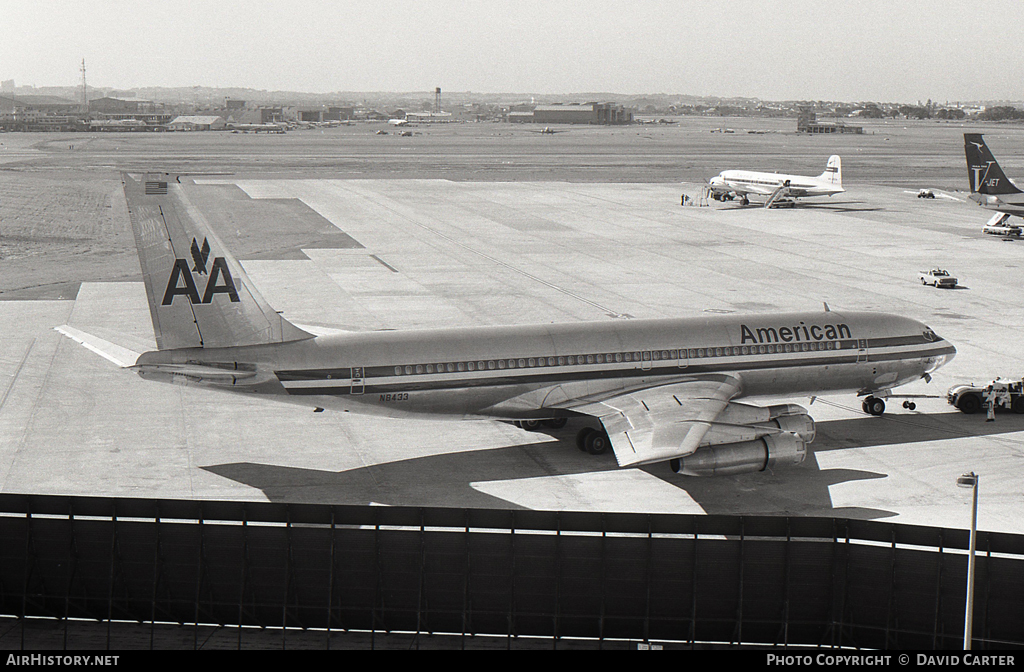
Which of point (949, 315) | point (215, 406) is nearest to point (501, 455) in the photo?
point (215, 406)

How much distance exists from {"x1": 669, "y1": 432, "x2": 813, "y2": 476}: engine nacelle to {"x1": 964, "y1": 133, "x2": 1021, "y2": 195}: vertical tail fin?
2550 inches

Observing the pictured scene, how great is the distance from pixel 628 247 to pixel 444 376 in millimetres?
50258

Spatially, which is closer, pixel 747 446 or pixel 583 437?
pixel 747 446

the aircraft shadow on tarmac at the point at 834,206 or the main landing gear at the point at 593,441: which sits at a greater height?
the aircraft shadow on tarmac at the point at 834,206

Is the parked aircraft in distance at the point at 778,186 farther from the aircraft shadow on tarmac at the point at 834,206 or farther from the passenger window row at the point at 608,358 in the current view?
the passenger window row at the point at 608,358

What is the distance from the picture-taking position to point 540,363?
34.4m

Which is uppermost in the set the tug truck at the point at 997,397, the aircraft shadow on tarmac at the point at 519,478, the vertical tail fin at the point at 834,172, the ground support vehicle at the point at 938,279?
the vertical tail fin at the point at 834,172

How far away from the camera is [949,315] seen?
5691cm

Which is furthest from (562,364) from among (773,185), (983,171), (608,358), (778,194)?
(773,185)

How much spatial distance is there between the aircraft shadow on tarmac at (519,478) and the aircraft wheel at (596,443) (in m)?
0.22

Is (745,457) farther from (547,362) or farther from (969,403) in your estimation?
(969,403)

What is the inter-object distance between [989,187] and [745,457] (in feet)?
225

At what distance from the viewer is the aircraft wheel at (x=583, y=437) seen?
34.9 m

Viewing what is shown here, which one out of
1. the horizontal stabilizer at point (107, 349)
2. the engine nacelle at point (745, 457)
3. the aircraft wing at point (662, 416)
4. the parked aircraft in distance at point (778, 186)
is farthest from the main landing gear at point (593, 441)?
the parked aircraft in distance at point (778, 186)
